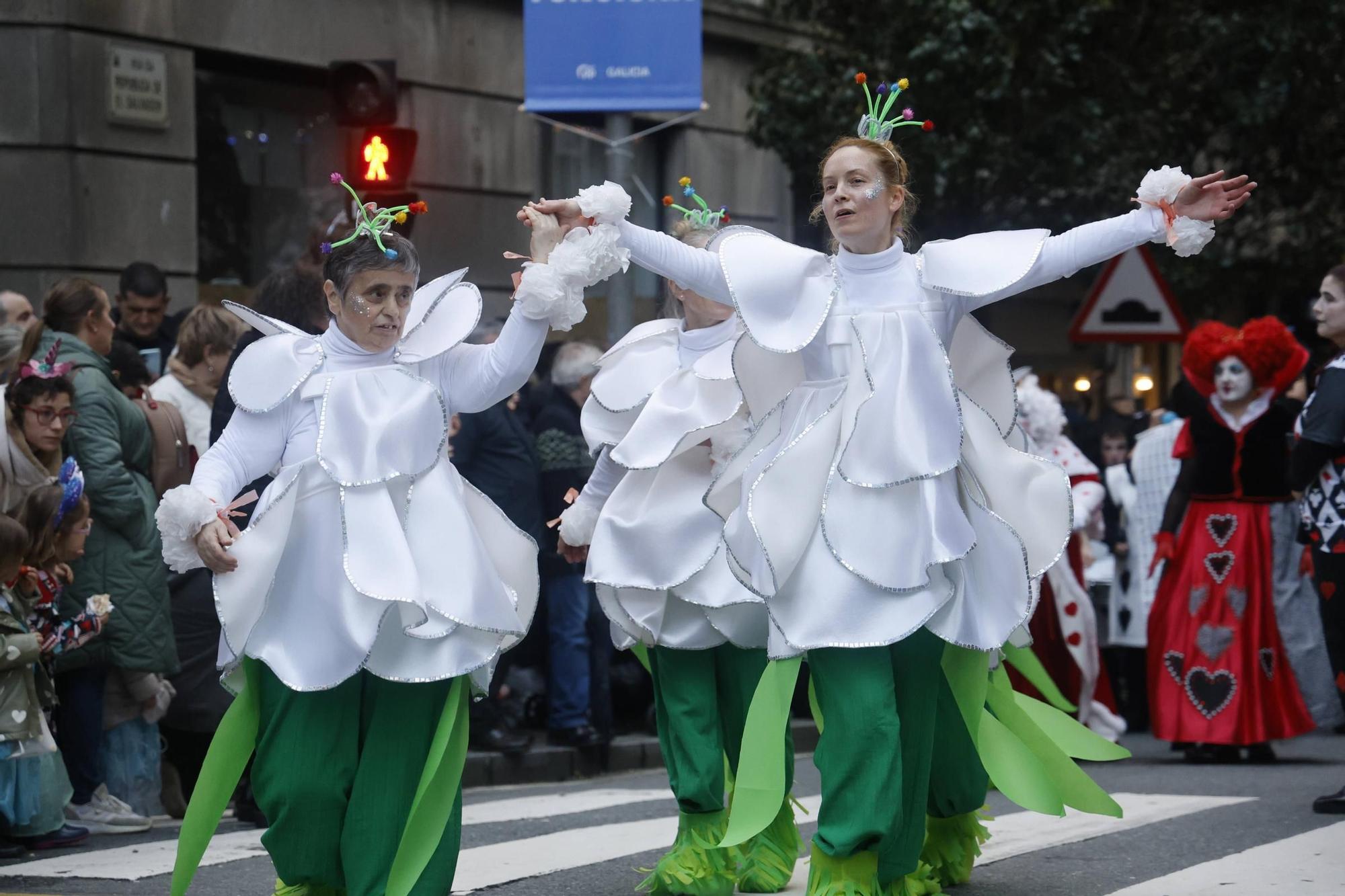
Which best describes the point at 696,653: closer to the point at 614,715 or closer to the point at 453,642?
the point at 453,642

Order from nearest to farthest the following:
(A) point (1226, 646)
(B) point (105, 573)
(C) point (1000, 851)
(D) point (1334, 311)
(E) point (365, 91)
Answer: (C) point (1000, 851) → (B) point (105, 573) → (D) point (1334, 311) → (A) point (1226, 646) → (E) point (365, 91)

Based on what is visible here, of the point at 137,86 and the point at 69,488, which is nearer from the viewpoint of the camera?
the point at 69,488

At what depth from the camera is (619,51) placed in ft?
37.1

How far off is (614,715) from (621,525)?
5.22 meters

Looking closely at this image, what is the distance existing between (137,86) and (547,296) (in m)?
8.20

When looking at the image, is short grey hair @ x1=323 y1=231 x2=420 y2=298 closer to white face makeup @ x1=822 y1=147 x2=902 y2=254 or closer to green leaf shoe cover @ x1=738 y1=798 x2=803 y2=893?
white face makeup @ x1=822 y1=147 x2=902 y2=254

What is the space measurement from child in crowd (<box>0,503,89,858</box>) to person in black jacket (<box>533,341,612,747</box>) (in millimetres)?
3331

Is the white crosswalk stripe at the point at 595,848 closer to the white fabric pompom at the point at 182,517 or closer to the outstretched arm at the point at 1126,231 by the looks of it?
the white fabric pompom at the point at 182,517

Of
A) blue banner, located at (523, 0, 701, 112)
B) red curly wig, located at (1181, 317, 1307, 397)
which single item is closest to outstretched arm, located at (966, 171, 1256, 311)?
red curly wig, located at (1181, 317, 1307, 397)

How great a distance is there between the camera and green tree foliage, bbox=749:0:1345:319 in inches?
670

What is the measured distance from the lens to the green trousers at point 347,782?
5.18m

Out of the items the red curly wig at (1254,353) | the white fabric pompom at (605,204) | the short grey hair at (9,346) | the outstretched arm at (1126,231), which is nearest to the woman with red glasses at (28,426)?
the short grey hair at (9,346)

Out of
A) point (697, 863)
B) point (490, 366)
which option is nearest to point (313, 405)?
point (490, 366)

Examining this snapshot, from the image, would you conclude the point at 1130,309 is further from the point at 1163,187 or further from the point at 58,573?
the point at 1163,187
